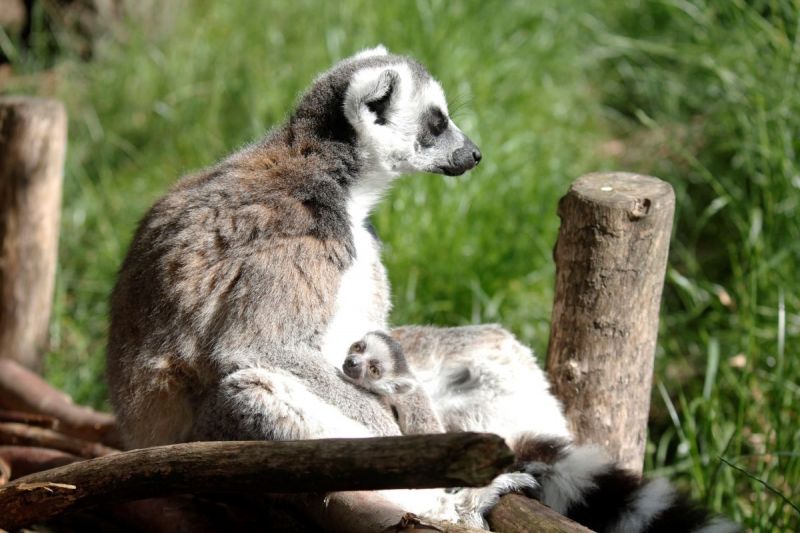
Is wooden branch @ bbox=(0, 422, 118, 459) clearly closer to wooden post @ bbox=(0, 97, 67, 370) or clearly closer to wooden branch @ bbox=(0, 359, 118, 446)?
wooden branch @ bbox=(0, 359, 118, 446)

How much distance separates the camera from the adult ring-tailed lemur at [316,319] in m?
2.91

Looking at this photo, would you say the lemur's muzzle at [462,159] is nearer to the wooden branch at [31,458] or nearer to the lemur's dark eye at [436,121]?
the lemur's dark eye at [436,121]

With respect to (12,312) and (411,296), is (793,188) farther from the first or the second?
(12,312)

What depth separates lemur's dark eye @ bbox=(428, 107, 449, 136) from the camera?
3355mm

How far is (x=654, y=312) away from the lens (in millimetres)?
3336

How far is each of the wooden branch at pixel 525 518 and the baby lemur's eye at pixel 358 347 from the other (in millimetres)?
647

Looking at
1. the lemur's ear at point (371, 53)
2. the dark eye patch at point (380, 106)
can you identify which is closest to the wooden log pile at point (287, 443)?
the dark eye patch at point (380, 106)

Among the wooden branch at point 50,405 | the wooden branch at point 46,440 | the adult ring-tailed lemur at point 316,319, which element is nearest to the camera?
the adult ring-tailed lemur at point 316,319

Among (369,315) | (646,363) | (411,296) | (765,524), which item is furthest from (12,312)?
(765,524)

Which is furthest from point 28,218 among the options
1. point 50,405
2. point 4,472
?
point 4,472

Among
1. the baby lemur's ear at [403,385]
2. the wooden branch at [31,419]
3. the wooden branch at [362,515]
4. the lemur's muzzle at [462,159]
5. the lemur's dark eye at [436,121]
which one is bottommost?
the wooden branch at [362,515]

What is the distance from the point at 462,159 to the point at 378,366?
2.62 feet

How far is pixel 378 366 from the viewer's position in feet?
10.1

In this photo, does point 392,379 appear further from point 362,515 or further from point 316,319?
point 362,515
